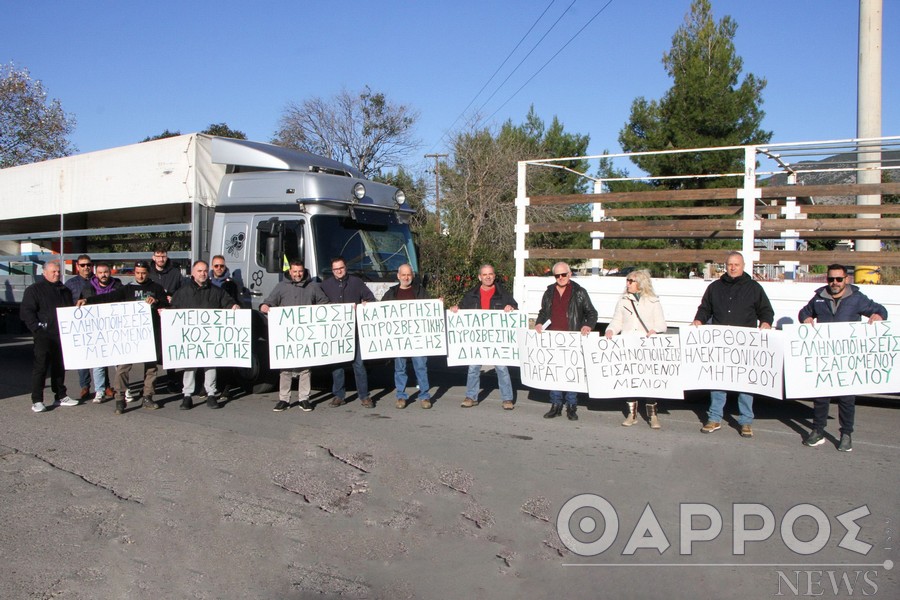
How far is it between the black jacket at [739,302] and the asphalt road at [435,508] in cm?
120

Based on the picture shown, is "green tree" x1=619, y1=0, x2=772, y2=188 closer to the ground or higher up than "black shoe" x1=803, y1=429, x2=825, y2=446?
higher up

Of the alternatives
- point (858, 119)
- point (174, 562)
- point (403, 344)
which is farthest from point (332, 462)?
point (858, 119)

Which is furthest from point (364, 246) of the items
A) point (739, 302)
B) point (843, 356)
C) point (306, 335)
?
point (843, 356)

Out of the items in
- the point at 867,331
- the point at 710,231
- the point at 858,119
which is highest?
the point at 858,119

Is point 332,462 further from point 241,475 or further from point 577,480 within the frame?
point 577,480

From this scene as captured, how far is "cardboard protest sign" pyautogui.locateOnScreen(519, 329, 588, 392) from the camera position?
27.3ft

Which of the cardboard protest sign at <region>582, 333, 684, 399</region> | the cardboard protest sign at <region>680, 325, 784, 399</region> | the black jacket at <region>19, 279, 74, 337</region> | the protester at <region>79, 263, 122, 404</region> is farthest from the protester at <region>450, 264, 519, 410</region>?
the black jacket at <region>19, 279, 74, 337</region>

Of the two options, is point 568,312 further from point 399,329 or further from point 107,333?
point 107,333

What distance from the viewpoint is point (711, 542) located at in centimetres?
482

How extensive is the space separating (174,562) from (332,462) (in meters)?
2.17

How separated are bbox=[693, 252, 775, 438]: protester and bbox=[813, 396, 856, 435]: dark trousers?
0.62 meters

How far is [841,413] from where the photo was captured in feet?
23.4

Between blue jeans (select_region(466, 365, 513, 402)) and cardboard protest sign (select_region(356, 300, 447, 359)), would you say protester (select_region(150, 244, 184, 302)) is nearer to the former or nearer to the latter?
cardboard protest sign (select_region(356, 300, 447, 359))

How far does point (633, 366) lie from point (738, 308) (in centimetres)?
126
